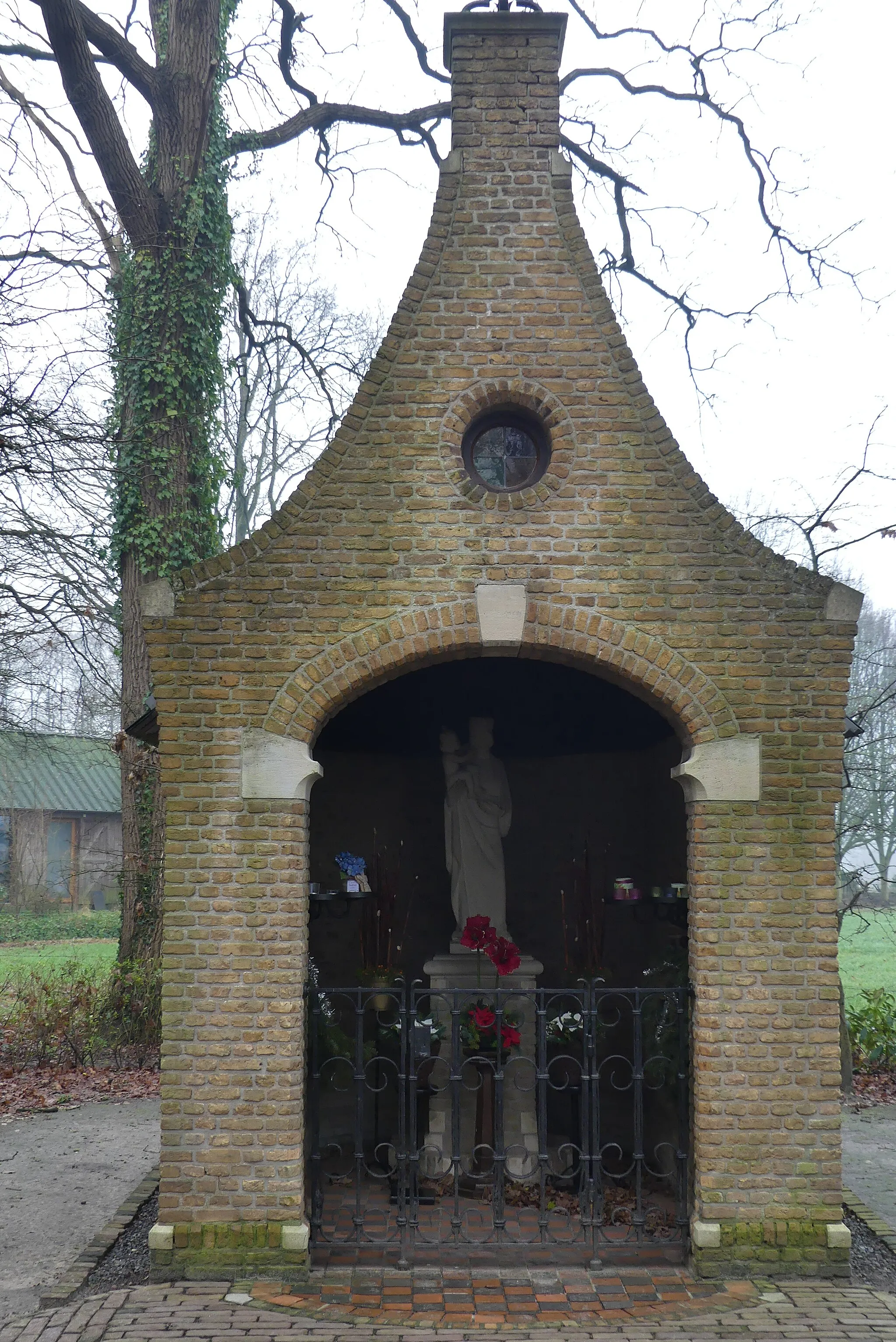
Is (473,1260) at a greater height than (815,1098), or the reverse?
(815,1098)

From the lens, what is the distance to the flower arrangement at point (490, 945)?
288 inches

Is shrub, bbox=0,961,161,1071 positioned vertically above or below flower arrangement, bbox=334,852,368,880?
below

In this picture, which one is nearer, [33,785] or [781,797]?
[781,797]

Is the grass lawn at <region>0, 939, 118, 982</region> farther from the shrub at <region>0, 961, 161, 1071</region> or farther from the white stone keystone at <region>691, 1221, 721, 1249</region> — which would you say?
the white stone keystone at <region>691, 1221, 721, 1249</region>

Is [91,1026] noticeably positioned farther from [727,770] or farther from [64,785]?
[64,785]

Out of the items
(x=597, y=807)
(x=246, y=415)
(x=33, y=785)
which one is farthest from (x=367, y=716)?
(x=33, y=785)

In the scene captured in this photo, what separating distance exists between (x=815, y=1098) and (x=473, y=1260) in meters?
2.15

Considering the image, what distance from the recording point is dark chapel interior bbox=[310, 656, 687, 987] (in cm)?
841

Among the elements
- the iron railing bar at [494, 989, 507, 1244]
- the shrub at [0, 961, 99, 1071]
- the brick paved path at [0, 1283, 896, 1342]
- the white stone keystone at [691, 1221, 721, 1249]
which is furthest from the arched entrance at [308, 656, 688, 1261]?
the shrub at [0, 961, 99, 1071]

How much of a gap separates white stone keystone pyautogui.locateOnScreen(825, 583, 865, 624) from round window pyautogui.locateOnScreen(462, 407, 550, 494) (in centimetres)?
187

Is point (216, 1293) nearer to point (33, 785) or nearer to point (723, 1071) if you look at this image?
point (723, 1071)

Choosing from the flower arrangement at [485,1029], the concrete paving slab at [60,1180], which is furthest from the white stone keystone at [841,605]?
the concrete paving slab at [60,1180]

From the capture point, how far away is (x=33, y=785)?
26984 mm

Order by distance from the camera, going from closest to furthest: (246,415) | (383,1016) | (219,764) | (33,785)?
(219,764), (383,1016), (246,415), (33,785)
